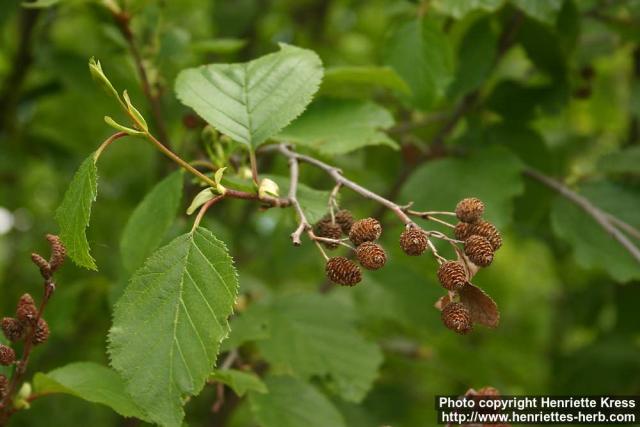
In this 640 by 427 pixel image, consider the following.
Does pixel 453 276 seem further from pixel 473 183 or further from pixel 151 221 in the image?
pixel 473 183

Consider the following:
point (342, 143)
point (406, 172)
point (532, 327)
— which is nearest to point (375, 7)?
point (406, 172)

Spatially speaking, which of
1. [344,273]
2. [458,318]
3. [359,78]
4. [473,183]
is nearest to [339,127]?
[359,78]

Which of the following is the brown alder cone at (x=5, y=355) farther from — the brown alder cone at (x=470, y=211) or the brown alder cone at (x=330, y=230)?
the brown alder cone at (x=470, y=211)

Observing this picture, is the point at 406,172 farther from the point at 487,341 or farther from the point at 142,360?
the point at 487,341

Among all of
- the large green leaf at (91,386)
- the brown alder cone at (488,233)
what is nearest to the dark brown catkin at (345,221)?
the brown alder cone at (488,233)

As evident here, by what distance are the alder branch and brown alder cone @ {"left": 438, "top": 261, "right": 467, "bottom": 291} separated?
88 centimetres

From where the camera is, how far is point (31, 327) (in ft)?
4.27

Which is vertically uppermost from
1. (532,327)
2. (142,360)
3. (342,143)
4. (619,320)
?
(342,143)

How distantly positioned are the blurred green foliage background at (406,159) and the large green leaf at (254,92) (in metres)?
0.36

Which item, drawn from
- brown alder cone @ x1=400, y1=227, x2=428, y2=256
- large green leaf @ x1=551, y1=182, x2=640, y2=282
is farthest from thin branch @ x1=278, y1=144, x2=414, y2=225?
large green leaf @ x1=551, y1=182, x2=640, y2=282

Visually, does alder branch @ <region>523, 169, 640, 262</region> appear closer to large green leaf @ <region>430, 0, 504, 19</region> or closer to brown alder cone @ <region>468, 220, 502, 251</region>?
large green leaf @ <region>430, 0, 504, 19</region>

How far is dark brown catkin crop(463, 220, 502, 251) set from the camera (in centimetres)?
122

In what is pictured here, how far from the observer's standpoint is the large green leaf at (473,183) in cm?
211

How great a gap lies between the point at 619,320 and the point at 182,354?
2.06 m
